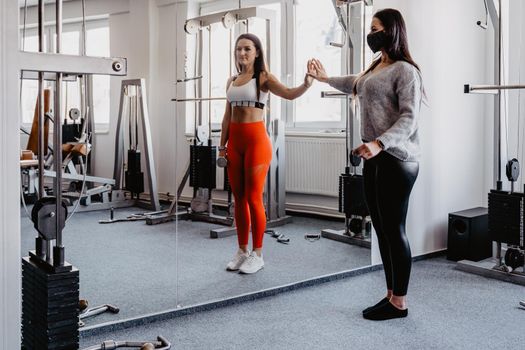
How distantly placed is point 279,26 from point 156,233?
1.29 metres

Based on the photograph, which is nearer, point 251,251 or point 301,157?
point 251,251

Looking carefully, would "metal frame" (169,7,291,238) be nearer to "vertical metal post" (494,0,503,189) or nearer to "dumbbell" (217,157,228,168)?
"dumbbell" (217,157,228,168)

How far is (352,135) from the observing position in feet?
12.1

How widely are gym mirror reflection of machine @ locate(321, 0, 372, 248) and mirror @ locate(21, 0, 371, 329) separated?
0.09 feet

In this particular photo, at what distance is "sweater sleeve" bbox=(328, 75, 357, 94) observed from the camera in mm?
3166

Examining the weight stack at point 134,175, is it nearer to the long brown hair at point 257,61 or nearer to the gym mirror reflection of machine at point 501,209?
the long brown hair at point 257,61

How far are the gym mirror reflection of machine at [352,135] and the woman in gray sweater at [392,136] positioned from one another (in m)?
0.69

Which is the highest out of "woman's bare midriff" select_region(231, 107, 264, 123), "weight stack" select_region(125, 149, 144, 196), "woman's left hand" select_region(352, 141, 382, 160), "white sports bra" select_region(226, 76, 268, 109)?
"white sports bra" select_region(226, 76, 268, 109)

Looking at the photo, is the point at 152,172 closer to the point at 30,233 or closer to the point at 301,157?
the point at 30,233

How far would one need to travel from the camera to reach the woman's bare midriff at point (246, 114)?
10.1ft

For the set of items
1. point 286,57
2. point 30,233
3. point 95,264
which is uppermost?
point 286,57

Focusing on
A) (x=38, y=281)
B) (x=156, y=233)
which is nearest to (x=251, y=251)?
(x=156, y=233)

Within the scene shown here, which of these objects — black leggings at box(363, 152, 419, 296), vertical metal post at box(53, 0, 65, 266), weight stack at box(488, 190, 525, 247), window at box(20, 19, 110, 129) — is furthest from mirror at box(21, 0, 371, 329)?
weight stack at box(488, 190, 525, 247)

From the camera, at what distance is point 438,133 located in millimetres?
4117
